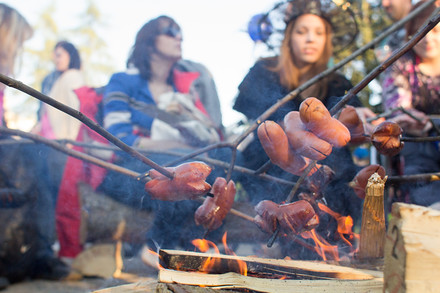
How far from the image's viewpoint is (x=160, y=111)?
2.97 meters

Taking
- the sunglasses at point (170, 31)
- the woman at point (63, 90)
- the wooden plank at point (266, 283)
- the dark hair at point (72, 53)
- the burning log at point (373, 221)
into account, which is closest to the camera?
the wooden plank at point (266, 283)

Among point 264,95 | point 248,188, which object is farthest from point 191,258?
point 264,95

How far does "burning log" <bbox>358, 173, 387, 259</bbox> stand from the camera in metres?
1.15

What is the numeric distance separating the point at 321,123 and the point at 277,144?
0.48 ft

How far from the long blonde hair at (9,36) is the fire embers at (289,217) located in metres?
3.11

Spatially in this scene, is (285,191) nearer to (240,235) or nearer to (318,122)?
(240,235)

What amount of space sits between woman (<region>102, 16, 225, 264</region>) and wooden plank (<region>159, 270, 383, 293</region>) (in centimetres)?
110

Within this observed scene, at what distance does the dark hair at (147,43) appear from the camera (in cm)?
355

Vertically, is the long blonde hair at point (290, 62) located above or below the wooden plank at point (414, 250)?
above

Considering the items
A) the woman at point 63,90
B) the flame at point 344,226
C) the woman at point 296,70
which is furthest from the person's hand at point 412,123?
the woman at point 63,90

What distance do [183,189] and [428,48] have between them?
94.0 inches

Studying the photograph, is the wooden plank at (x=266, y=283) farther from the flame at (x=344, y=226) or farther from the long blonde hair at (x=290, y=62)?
the long blonde hair at (x=290, y=62)

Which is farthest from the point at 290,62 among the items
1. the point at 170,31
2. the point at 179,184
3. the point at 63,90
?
the point at 63,90

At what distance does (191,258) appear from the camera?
109 cm
